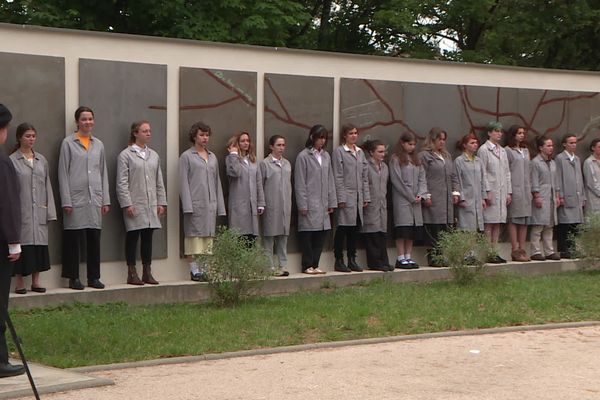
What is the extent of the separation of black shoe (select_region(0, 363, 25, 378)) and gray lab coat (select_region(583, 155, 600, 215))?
11.1m

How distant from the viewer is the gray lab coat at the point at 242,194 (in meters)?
14.1

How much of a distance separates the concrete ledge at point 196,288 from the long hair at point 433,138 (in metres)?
1.68

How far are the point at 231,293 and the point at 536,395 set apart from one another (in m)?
4.38

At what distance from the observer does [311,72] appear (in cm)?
1520

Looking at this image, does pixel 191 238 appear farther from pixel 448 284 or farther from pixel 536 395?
pixel 536 395

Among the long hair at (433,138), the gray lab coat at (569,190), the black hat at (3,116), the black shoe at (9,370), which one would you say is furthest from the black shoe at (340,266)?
the black hat at (3,116)

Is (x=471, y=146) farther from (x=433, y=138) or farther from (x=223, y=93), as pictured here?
(x=223, y=93)

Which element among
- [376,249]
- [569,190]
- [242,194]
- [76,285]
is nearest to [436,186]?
[376,249]

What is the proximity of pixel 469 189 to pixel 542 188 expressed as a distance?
4.94ft

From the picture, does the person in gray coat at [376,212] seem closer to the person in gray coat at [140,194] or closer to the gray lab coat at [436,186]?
the gray lab coat at [436,186]

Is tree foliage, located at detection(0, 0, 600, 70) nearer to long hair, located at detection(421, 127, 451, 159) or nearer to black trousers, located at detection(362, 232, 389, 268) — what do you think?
long hair, located at detection(421, 127, 451, 159)

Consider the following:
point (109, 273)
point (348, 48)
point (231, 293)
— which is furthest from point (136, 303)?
point (348, 48)

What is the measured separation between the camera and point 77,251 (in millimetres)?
12805

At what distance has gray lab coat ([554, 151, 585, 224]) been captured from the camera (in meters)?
17.3
